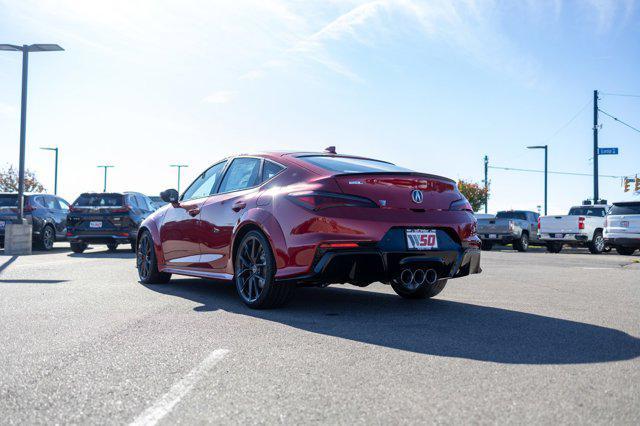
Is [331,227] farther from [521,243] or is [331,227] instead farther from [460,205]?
[521,243]

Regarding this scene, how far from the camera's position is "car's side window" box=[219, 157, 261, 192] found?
22.4 ft

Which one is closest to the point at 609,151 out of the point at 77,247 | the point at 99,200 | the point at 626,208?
the point at 626,208

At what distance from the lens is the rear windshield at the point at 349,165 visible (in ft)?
20.1

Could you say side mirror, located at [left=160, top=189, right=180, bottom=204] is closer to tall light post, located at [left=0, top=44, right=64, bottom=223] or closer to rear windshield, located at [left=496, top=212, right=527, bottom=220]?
tall light post, located at [left=0, top=44, right=64, bottom=223]

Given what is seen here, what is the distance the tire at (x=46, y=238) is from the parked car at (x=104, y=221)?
86.6 inches

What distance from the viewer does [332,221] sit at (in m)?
5.61

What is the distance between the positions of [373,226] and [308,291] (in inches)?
101

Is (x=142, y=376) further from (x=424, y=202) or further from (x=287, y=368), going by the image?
(x=424, y=202)

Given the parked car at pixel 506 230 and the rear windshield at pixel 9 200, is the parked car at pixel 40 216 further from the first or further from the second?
the parked car at pixel 506 230

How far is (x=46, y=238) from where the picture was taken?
760 inches

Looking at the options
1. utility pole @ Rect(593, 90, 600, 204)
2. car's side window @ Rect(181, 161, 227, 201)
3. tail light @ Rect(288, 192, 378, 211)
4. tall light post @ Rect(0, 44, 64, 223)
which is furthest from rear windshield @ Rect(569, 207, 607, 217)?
tail light @ Rect(288, 192, 378, 211)

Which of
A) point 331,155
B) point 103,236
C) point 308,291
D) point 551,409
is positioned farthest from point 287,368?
point 103,236

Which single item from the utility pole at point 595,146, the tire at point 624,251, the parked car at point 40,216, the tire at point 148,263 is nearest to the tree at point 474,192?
the utility pole at point 595,146

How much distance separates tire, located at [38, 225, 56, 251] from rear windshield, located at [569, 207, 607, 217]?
18134 millimetres
